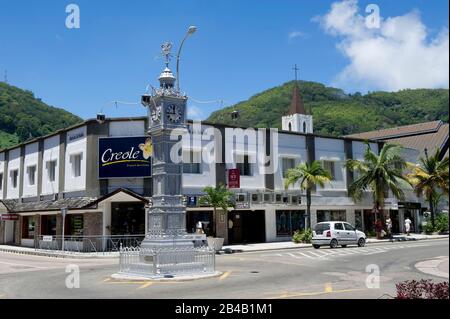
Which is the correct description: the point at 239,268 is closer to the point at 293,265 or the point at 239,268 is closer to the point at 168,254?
the point at 293,265

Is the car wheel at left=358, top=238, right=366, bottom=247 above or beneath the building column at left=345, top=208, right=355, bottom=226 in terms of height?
beneath

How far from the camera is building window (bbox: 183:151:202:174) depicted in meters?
33.8

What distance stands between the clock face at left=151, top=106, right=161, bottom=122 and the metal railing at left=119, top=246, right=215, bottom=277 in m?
4.61

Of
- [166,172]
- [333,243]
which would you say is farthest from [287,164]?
[166,172]

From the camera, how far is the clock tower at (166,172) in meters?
16.9

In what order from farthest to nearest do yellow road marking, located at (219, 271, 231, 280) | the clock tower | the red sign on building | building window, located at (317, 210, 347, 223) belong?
building window, located at (317, 210, 347, 223) < the red sign on building < the clock tower < yellow road marking, located at (219, 271, 231, 280)

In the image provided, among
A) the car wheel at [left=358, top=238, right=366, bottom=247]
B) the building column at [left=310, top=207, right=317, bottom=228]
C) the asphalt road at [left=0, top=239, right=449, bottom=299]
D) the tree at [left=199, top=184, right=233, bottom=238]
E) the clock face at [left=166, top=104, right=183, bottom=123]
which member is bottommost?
the asphalt road at [left=0, top=239, right=449, bottom=299]

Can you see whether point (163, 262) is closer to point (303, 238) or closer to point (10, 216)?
point (303, 238)

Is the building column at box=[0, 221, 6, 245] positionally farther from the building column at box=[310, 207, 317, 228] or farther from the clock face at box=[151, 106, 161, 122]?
the clock face at box=[151, 106, 161, 122]

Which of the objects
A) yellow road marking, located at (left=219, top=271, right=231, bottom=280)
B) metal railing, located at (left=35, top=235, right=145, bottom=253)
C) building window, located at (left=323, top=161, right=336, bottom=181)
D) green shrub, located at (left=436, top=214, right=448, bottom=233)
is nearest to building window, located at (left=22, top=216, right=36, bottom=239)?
metal railing, located at (left=35, top=235, right=145, bottom=253)

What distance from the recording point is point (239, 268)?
19.6 metres

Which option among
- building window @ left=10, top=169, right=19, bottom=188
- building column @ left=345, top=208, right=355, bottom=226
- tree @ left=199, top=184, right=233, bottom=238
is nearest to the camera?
tree @ left=199, top=184, right=233, bottom=238

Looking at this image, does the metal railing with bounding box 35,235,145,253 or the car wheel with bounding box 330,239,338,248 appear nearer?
the car wheel with bounding box 330,239,338,248
